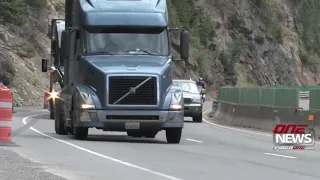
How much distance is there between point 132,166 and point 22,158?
2334 millimetres

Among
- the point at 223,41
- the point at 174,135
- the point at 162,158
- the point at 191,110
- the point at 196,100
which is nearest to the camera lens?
the point at 162,158

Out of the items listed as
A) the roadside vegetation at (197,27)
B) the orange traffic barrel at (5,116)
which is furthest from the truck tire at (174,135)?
the roadside vegetation at (197,27)

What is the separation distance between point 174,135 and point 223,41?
60.9 meters

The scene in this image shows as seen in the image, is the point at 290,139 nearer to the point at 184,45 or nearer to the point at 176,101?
the point at 176,101

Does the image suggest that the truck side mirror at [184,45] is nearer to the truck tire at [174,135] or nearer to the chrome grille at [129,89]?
the chrome grille at [129,89]

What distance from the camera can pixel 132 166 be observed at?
48.0ft

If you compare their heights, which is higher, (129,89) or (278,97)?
(129,89)

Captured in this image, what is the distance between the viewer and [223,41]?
267 ft

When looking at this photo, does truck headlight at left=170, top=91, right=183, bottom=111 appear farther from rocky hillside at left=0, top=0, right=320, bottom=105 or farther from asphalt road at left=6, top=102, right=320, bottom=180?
rocky hillside at left=0, top=0, right=320, bottom=105

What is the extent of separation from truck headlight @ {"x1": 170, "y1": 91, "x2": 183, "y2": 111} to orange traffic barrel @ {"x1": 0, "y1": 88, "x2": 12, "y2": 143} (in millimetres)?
4031

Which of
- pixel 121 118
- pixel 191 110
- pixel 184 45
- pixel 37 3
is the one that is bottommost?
pixel 191 110

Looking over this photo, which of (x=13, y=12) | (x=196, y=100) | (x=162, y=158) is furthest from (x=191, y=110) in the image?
(x=13, y=12)

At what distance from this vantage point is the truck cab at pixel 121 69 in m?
19.9

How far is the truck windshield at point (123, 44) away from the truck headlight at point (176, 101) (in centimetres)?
124
